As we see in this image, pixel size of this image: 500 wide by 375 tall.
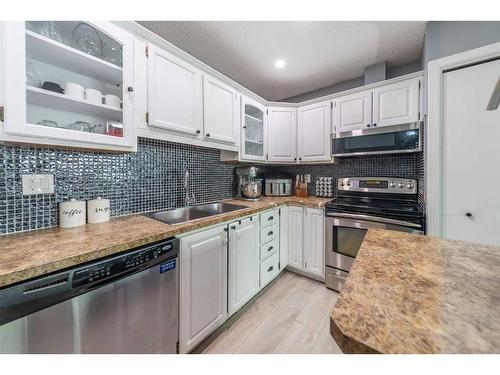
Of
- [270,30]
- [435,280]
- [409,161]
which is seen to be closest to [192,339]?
[435,280]

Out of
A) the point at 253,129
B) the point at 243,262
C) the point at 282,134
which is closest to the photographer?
the point at 243,262

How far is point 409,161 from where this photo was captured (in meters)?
2.26

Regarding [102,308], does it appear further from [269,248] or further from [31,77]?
[269,248]

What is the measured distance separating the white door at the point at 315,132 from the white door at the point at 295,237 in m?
0.76

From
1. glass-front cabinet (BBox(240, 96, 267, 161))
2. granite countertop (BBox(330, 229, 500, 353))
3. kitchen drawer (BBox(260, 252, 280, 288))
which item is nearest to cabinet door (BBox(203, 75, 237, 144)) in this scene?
glass-front cabinet (BBox(240, 96, 267, 161))

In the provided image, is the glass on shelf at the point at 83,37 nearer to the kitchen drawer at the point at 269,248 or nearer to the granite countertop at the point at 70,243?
the granite countertop at the point at 70,243

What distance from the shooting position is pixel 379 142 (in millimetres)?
2131

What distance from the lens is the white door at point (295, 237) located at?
2.38m

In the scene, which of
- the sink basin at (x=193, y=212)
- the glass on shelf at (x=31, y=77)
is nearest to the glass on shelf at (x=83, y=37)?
the glass on shelf at (x=31, y=77)

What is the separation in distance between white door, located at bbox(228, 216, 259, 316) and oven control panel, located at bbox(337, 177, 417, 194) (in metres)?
1.34

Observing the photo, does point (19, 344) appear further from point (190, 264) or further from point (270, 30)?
point (270, 30)

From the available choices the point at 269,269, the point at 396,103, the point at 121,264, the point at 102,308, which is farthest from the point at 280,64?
Result: the point at 102,308

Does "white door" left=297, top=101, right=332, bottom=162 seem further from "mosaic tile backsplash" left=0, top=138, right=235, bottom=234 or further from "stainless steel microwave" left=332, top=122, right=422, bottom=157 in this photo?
"mosaic tile backsplash" left=0, top=138, right=235, bottom=234

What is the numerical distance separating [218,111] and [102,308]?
1.69 metres
